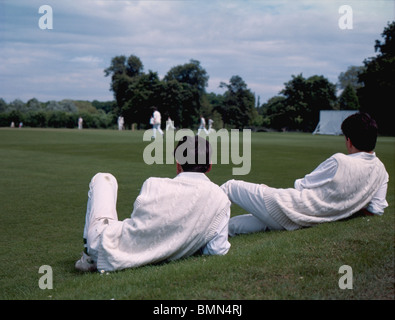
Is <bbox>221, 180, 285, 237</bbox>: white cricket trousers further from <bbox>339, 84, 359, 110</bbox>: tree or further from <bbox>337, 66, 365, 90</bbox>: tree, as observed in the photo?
<bbox>337, 66, 365, 90</bbox>: tree

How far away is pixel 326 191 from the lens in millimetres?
5355

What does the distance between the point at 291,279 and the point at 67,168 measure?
11361mm

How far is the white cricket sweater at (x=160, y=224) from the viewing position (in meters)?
4.12

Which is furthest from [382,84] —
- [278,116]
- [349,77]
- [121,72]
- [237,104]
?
[349,77]

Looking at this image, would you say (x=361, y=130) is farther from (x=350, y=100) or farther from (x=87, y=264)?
(x=350, y=100)

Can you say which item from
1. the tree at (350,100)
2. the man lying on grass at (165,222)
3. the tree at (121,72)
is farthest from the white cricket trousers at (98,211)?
the tree at (121,72)

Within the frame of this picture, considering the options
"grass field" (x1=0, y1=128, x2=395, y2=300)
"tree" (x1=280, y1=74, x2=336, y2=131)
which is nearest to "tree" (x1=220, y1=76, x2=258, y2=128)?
"tree" (x1=280, y1=74, x2=336, y2=131)

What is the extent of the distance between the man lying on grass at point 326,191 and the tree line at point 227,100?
56.4 meters

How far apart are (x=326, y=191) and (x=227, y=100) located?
3314 inches

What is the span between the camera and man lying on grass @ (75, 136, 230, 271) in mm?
4129

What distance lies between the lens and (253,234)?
18.6ft

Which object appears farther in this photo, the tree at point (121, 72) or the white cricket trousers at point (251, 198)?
the tree at point (121, 72)

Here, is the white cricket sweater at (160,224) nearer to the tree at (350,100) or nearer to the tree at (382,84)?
the tree at (382,84)

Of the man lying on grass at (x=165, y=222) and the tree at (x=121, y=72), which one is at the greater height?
the tree at (x=121, y=72)
